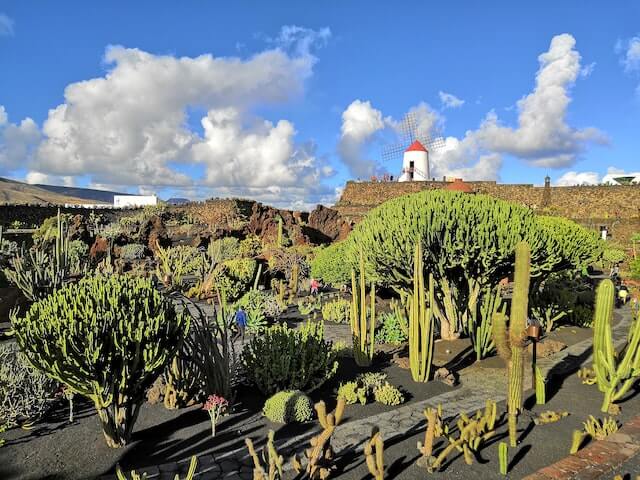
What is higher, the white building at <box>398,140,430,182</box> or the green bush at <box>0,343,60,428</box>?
the white building at <box>398,140,430,182</box>

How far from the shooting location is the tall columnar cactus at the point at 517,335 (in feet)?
19.0

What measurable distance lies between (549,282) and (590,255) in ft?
14.6

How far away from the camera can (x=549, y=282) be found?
570 inches

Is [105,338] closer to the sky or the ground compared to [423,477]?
closer to the sky

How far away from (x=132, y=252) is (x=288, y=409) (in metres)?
18.4

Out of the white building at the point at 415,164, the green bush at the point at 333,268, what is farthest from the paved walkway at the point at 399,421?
the white building at the point at 415,164

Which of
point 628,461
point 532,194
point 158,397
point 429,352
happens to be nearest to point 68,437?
point 158,397

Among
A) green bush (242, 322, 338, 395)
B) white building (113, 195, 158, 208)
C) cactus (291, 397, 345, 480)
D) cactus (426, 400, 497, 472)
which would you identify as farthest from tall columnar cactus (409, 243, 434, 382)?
white building (113, 195, 158, 208)

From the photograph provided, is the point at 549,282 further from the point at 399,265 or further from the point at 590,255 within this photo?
the point at 399,265

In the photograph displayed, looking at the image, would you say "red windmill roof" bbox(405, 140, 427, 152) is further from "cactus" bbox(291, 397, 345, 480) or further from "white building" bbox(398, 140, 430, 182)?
"cactus" bbox(291, 397, 345, 480)

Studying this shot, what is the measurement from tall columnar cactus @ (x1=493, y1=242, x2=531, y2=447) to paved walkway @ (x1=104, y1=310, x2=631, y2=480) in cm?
67

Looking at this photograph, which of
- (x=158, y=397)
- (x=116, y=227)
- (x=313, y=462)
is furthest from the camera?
(x=116, y=227)

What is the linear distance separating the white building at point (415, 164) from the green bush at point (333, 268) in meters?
33.6

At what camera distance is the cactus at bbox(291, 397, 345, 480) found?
4.06m
